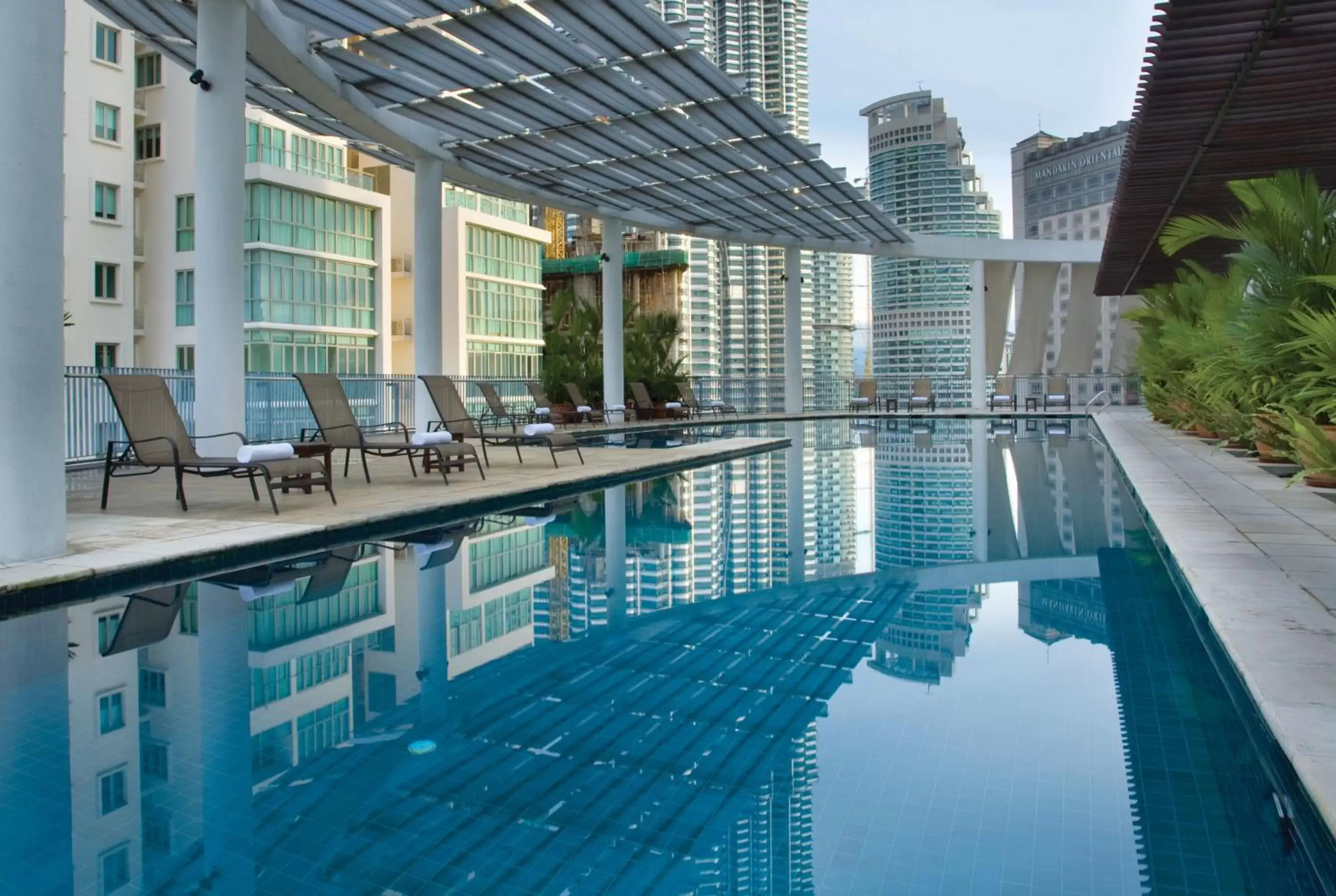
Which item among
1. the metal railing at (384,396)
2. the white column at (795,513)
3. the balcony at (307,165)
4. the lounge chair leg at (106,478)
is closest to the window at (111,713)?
the white column at (795,513)

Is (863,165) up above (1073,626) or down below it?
above

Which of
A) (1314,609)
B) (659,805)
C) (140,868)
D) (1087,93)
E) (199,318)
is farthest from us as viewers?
(1087,93)

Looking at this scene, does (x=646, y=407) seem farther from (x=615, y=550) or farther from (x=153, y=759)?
(x=153, y=759)

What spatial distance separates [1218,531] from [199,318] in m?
8.29

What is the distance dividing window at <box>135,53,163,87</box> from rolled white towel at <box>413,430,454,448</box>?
30667 millimetres

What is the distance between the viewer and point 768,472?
11891mm

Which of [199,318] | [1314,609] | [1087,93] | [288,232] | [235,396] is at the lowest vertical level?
[1314,609]

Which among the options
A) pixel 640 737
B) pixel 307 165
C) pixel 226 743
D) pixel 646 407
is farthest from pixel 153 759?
pixel 307 165

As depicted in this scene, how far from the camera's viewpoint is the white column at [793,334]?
2400cm

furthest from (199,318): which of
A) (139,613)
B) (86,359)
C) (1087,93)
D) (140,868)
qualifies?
(1087,93)

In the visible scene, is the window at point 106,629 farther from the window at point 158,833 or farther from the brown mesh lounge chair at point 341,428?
the brown mesh lounge chair at point 341,428

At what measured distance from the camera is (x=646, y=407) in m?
21.4

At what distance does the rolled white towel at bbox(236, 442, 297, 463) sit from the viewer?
262 inches

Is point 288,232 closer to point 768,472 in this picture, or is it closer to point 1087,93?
point 768,472
